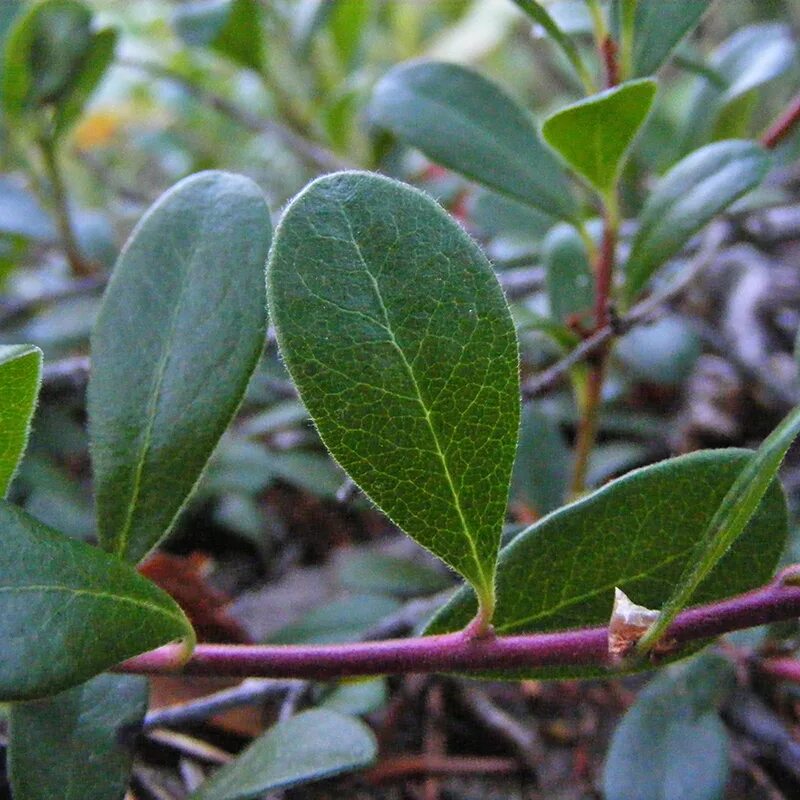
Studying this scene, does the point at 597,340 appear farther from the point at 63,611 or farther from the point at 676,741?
the point at 63,611

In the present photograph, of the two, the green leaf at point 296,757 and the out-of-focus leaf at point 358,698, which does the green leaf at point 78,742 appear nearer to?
the green leaf at point 296,757

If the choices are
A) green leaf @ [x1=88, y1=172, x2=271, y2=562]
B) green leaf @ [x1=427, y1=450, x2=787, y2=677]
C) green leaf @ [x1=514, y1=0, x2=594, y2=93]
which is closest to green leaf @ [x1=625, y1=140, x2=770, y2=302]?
green leaf @ [x1=514, y1=0, x2=594, y2=93]

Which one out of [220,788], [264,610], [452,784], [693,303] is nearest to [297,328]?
[220,788]

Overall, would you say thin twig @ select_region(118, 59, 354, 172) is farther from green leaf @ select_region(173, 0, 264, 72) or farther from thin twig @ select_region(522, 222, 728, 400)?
thin twig @ select_region(522, 222, 728, 400)

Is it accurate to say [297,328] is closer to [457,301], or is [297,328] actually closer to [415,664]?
[457,301]

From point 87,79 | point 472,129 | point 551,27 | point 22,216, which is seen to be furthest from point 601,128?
point 22,216

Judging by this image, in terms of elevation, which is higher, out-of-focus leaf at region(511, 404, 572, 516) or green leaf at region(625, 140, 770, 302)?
green leaf at region(625, 140, 770, 302)
